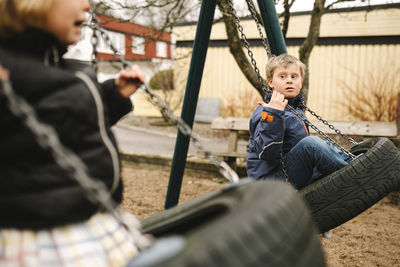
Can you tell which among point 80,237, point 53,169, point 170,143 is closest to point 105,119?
point 53,169

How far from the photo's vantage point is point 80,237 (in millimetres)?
922

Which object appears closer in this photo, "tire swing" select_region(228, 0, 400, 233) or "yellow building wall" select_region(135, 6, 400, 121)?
"tire swing" select_region(228, 0, 400, 233)

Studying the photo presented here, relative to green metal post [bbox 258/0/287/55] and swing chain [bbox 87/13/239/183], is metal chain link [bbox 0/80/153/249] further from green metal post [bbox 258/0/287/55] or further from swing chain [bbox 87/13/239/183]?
green metal post [bbox 258/0/287/55]

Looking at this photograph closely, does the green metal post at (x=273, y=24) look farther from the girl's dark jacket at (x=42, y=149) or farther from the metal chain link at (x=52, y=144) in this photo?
the metal chain link at (x=52, y=144)

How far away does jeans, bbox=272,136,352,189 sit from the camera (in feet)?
6.54


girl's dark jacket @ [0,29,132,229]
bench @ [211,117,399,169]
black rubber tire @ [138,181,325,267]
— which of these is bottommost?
bench @ [211,117,399,169]

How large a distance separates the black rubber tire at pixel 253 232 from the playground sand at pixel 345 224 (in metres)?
1.92

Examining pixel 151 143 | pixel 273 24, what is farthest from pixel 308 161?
pixel 151 143

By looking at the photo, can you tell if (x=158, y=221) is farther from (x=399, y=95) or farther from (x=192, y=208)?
(x=399, y=95)

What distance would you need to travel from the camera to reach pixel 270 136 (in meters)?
1.94

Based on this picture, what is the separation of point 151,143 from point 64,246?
741cm

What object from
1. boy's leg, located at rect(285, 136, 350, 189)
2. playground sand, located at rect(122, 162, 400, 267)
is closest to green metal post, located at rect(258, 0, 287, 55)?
boy's leg, located at rect(285, 136, 350, 189)

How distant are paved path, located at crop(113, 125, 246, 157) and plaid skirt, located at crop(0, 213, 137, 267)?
209 inches

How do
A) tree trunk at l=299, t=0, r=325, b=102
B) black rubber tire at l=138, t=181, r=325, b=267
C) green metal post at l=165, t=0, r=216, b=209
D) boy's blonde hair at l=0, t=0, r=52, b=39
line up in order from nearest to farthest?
black rubber tire at l=138, t=181, r=325, b=267
boy's blonde hair at l=0, t=0, r=52, b=39
green metal post at l=165, t=0, r=216, b=209
tree trunk at l=299, t=0, r=325, b=102
